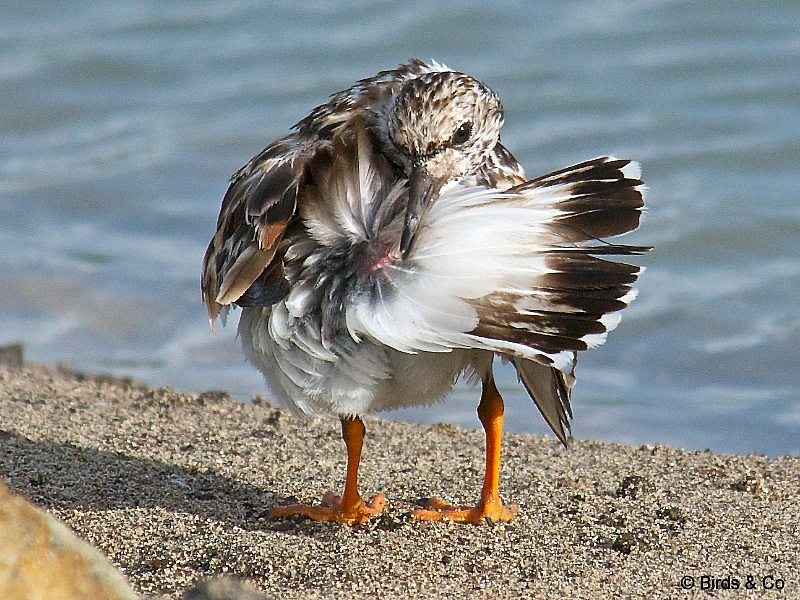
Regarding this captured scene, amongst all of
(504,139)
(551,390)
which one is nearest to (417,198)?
(551,390)

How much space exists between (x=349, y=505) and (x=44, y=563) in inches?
69.8

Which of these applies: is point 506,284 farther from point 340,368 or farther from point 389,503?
point 389,503

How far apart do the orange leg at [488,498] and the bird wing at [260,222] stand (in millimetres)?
994

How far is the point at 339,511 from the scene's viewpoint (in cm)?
450

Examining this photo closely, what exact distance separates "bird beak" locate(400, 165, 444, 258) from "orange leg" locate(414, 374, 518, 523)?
815 millimetres

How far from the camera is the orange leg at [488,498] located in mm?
4449

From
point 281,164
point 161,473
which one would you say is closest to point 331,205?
point 281,164

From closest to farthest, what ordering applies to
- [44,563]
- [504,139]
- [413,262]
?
[44,563] < [413,262] < [504,139]

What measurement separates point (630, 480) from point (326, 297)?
1.63 metres

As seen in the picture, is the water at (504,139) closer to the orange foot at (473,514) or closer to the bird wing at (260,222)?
the orange foot at (473,514)

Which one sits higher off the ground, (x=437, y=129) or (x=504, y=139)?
(x=437, y=129)

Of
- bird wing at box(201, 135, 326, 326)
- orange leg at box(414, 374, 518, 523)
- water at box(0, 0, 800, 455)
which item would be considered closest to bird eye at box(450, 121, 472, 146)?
bird wing at box(201, 135, 326, 326)

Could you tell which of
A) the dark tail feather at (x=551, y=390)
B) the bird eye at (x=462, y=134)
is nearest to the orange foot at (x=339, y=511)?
the dark tail feather at (x=551, y=390)

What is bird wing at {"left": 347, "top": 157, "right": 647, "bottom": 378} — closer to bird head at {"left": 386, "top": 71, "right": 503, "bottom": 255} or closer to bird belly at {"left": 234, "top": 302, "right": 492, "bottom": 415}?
bird belly at {"left": 234, "top": 302, "right": 492, "bottom": 415}
